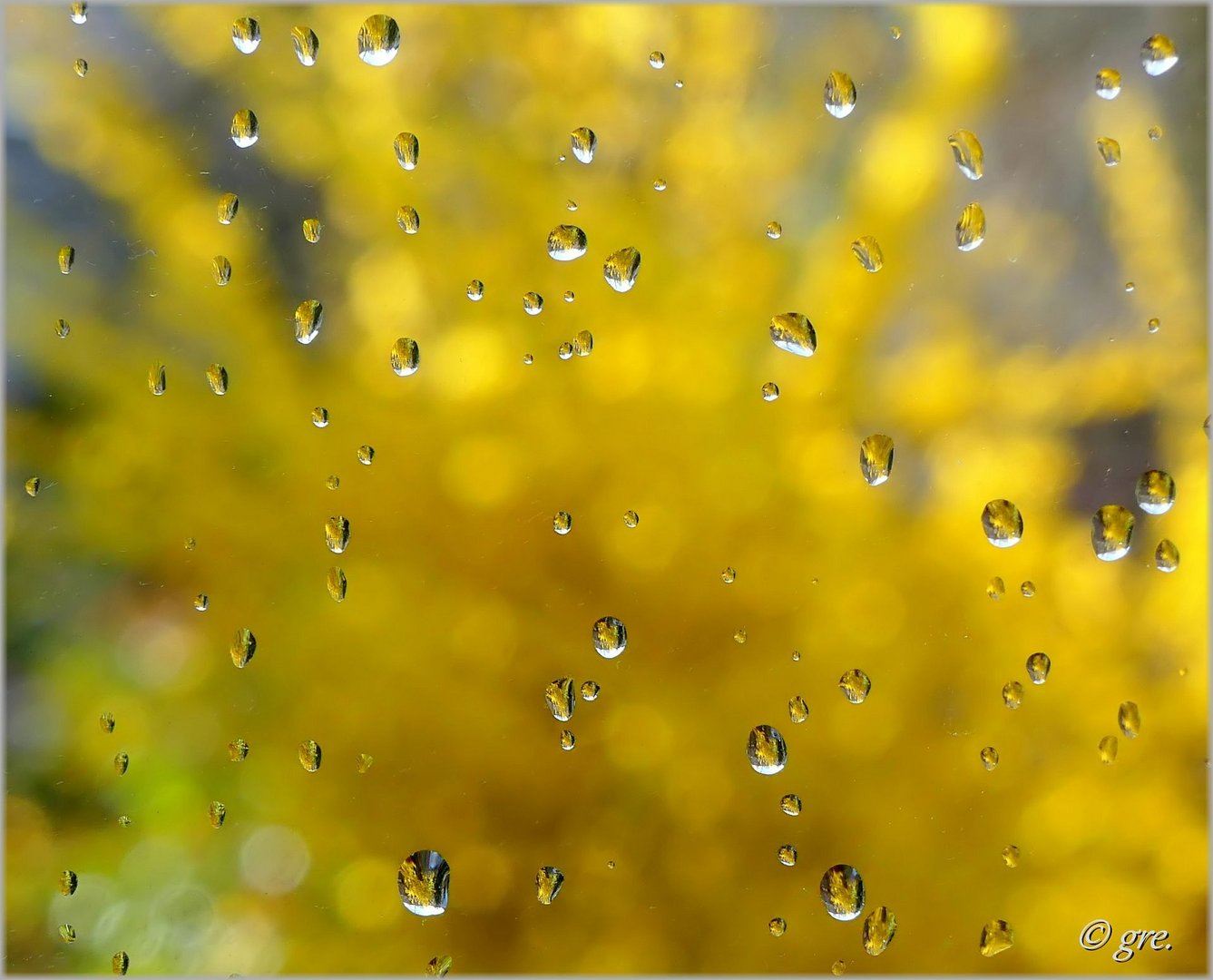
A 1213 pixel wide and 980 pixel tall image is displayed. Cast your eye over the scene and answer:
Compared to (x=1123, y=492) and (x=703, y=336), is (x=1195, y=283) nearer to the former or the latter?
(x=1123, y=492)

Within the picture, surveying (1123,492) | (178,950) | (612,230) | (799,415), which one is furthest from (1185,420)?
(178,950)

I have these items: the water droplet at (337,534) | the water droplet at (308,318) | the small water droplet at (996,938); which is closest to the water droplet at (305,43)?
the water droplet at (308,318)

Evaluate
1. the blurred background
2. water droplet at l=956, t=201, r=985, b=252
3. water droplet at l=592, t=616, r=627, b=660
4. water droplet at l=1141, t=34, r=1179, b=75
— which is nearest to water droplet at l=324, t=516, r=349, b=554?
the blurred background

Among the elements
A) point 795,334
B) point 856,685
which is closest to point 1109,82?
point 795,334

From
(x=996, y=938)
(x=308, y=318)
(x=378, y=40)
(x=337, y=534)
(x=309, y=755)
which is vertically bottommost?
(x=996, y=938)

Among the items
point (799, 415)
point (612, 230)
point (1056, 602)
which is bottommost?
point (1056, 602)

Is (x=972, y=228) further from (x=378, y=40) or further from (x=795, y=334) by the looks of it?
(x=378, y=40)

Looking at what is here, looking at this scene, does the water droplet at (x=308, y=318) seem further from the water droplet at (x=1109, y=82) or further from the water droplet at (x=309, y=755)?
the water droplet at (x=1109, y=82)
